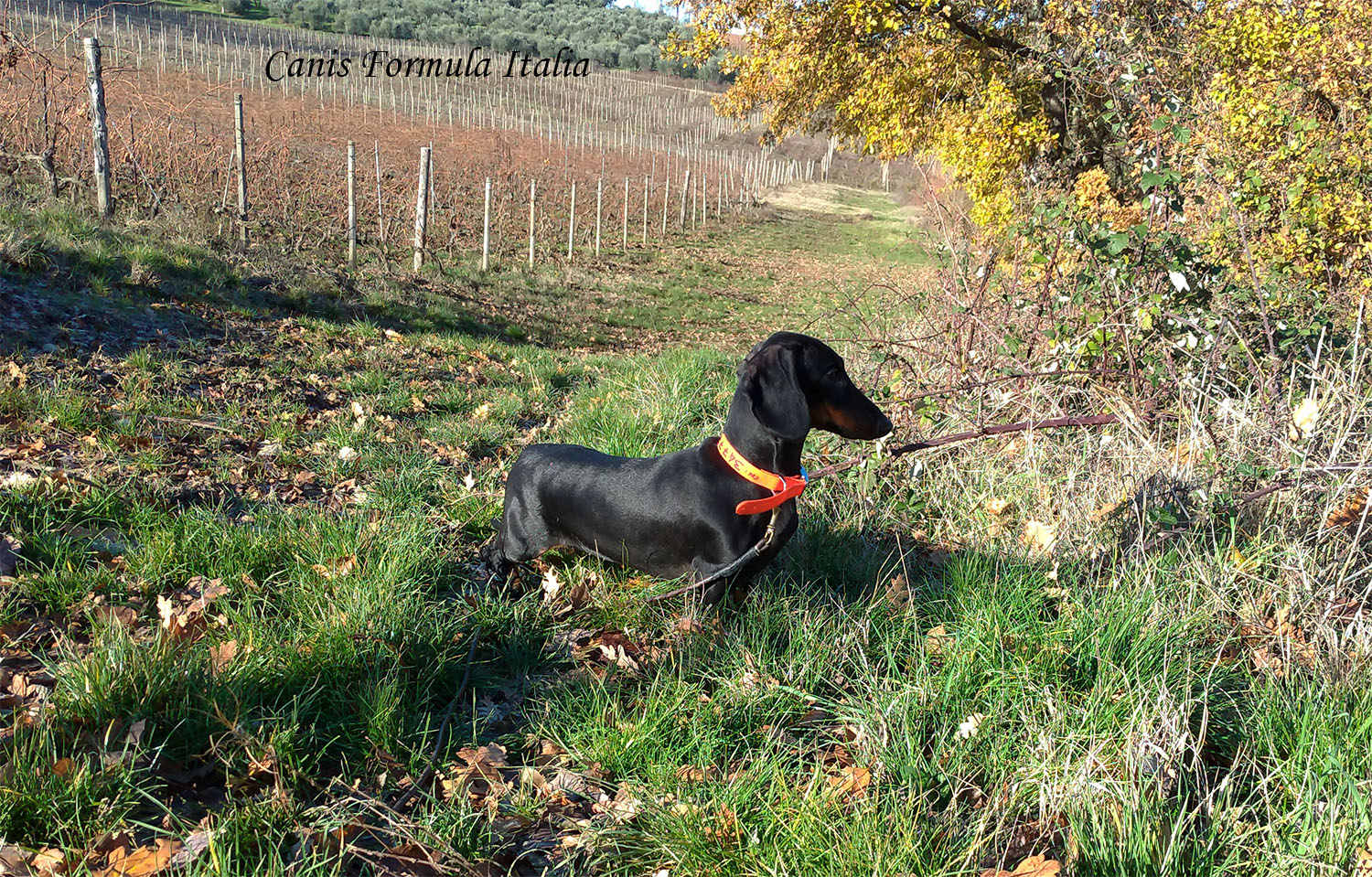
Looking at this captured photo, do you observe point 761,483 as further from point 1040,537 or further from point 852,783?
point 1040,537

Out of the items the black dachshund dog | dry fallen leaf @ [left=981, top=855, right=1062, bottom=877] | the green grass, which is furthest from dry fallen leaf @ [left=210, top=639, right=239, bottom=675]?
dry fallen leaf @ [left=981, top=855, right=1062, bottom=877]

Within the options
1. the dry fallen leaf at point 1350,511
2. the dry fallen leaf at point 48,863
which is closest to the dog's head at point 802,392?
the dry fallen leaf at point 1350,511

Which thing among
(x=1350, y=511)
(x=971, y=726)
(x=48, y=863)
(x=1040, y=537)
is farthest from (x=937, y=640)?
(x=48, y=863)

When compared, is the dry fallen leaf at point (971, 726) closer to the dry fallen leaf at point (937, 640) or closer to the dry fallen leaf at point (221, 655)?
the dry fallen leaf at point (937, 640)

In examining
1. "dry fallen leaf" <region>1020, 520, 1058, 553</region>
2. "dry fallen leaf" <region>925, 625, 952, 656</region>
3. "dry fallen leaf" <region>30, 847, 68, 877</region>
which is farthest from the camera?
"dry fallen leaf" <region>1020, 520, 1058, 553</region>

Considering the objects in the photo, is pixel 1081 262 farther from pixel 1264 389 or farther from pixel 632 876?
pixel 632 876

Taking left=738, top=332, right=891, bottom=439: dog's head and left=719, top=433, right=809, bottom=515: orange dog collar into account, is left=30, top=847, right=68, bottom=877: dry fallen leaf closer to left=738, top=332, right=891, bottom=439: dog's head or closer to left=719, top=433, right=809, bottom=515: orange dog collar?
left=719, top=433, right=809, bottom=515: orange dog collar

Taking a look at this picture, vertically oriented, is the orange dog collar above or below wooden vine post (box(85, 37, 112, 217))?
below

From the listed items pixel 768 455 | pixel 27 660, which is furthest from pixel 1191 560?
pixel 27 660

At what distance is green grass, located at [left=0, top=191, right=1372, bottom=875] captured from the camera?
84.0 inches

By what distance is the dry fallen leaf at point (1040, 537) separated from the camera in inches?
146

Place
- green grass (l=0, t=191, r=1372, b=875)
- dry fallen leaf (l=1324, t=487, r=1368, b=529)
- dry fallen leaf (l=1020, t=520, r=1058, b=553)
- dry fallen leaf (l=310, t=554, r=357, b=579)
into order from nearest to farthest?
1. green grass (l=0, t=191, r=1372, b=875)
2. dry fallen leaf (l=310, t=554, r=357, b=579)
3. dry fallen leaf (l=1324, t=487, r=1368, b=529)
4. dry fallen leaf (l=1020, t=520, r=1058, b=553)

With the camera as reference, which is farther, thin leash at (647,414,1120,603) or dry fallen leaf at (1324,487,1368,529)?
dry fallen leaf at (1324,487,1368,529)

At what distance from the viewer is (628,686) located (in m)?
2.96
